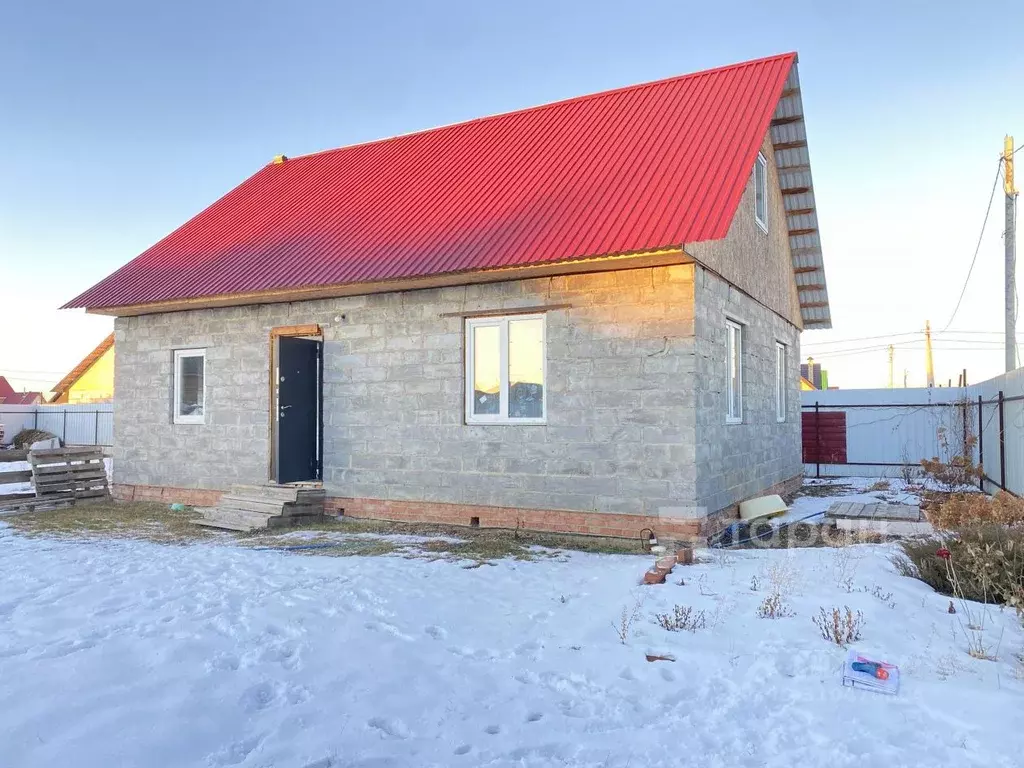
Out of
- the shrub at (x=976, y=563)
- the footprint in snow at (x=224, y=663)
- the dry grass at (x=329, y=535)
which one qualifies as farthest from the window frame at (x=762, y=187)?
the footprint in snow at (x=224, y=663)

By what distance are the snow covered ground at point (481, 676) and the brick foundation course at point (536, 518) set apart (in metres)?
1.68

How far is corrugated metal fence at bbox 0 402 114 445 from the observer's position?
29438 millimetres

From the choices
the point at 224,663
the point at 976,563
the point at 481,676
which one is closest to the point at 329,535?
the point at 224,663

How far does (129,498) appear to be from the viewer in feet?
42.9

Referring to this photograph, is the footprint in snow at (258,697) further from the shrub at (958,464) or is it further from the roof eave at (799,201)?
the shrub at (958,464)

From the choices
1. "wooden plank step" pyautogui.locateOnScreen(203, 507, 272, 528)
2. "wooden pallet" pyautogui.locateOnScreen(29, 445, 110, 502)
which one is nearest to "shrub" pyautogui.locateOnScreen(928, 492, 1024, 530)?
"wooden plank step" pyautogui.locateOnScreen(203, 507, 272, 528)

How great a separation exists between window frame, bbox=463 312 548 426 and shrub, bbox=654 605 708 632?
410cm

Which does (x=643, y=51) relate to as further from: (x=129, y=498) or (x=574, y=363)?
(x=129, y=498)

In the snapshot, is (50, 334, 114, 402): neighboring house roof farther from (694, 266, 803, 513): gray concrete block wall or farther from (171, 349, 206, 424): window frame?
(694, 266, 803, 513): gray concrete block wall

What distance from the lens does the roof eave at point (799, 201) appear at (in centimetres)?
1172

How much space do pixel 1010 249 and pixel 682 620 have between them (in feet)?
50.9

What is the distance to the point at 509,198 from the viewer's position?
10.4 m

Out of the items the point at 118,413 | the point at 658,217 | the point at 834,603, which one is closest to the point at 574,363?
the point at 658,217

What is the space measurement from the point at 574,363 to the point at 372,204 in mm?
5125
